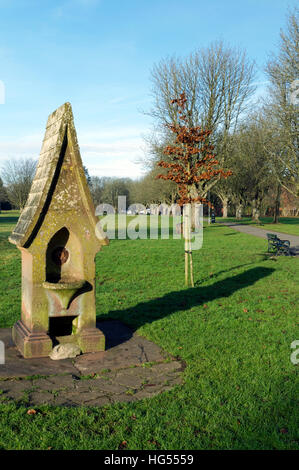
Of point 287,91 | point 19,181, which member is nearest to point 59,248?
point 287,91

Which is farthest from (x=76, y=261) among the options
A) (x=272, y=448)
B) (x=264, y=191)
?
(x=264, y=191)

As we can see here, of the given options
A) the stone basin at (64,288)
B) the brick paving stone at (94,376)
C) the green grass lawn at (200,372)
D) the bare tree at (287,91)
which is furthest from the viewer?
the bare tree at (287,91)

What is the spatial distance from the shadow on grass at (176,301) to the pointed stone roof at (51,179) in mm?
2616

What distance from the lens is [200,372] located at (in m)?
5.51

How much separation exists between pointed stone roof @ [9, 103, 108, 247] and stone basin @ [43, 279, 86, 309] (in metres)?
0.68

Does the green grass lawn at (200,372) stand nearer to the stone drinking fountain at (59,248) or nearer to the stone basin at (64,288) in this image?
the stone drinking fountain at (59,248)

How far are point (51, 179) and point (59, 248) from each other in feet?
3.54

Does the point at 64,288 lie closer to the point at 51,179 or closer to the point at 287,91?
the point at 51,179

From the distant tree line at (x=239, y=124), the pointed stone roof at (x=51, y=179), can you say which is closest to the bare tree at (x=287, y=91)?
the distant tree line at (x=239, y=124)

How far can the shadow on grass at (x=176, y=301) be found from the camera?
28.0ft

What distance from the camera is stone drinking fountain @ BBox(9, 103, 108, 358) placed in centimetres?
610

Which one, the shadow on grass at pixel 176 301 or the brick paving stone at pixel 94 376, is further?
the shadow on grass at pixel 176 301

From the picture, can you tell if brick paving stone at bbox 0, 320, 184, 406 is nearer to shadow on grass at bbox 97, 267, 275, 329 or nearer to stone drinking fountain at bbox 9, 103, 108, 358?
stone drinking fountain at bbox 9, 103, 108, 358
